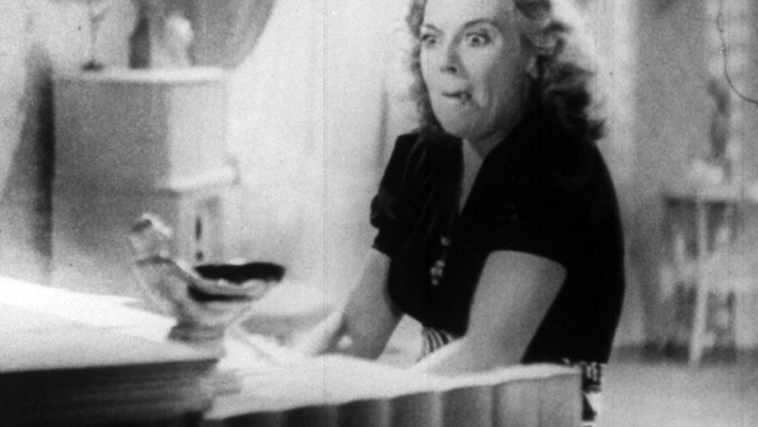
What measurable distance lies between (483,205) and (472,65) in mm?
511

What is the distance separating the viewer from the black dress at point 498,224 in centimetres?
423

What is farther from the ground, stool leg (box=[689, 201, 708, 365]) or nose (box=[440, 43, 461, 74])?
nose (box=[440, 43, 461, 74])

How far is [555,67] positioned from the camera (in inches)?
173

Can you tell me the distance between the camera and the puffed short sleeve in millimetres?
4188

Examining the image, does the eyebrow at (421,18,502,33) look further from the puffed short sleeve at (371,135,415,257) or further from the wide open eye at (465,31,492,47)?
the puffed short sleeve at (371,135,415,257)

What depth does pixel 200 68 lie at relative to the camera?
12.8 ft

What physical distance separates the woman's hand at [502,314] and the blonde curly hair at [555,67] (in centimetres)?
55

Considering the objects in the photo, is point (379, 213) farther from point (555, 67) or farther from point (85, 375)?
point (85, 375)

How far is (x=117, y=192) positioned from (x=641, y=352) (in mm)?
2161

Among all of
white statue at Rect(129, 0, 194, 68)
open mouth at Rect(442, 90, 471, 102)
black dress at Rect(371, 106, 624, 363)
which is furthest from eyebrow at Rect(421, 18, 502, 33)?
white statue at Rect(129, 0, 194, 68)

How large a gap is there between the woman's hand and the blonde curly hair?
55cm

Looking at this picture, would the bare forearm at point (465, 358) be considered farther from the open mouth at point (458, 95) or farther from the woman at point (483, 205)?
the open mouth at point (458, 95)

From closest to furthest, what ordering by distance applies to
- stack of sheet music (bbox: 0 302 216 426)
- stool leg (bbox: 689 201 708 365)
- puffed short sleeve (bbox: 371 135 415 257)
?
stack of sheet music (bbox: 0 302 216 426) → puffed short sleeve (bbox: 371 135 415 257) → stool leg (bbox: 689 201 708 365)

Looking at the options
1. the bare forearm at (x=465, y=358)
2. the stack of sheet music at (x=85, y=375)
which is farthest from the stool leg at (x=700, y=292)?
the stack of sheet music at (x=85, y=375)
